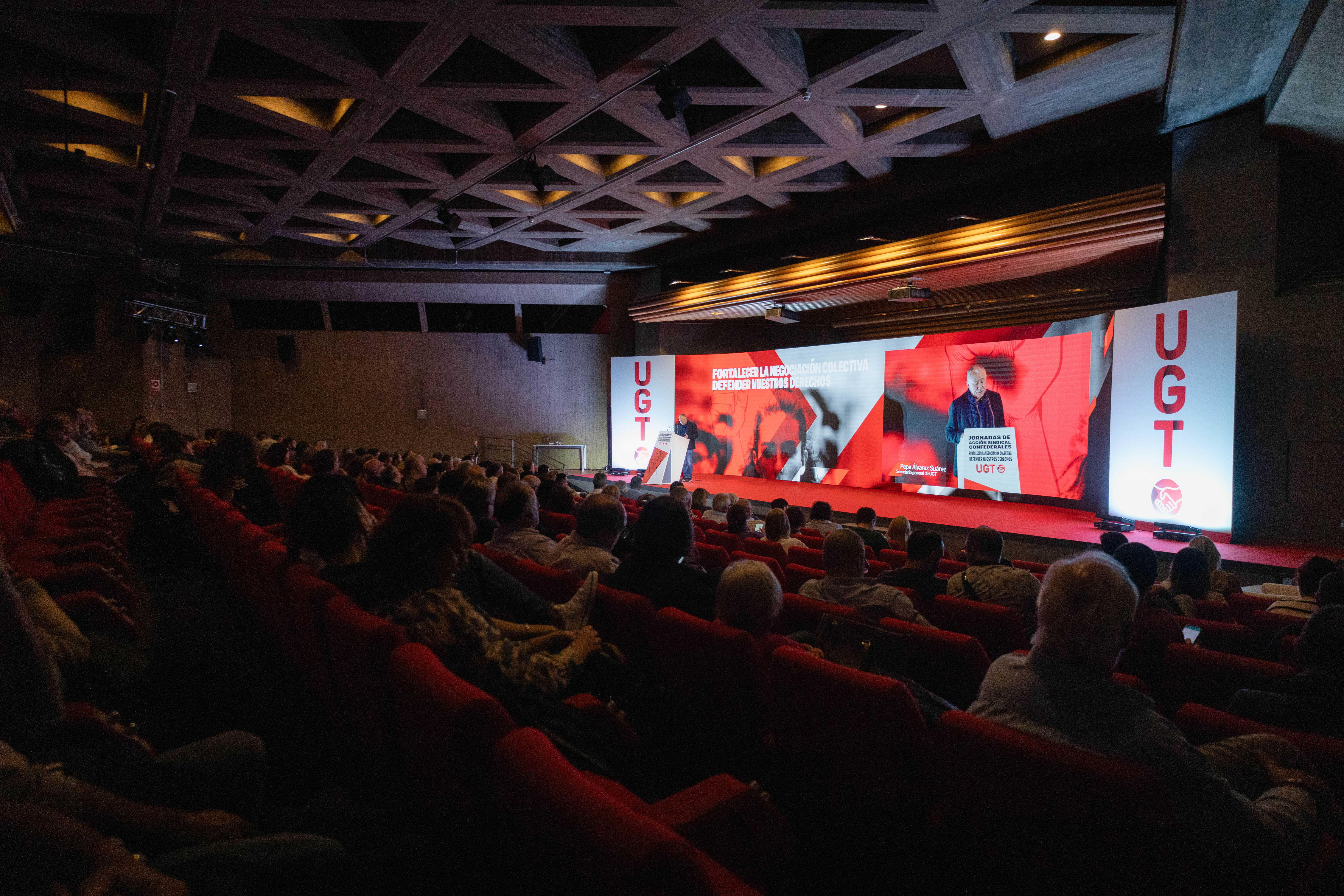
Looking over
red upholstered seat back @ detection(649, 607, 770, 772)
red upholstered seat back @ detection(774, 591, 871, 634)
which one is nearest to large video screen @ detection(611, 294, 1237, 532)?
red upholstered seat back @ detection(774, 591, 871, 634)

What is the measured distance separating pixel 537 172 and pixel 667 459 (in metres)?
6.67

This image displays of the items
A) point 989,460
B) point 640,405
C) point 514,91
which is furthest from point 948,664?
point 640,405

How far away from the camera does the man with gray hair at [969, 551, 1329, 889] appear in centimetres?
130

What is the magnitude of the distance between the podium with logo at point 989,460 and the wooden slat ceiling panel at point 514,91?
3.68 meters

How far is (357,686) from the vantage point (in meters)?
1.75

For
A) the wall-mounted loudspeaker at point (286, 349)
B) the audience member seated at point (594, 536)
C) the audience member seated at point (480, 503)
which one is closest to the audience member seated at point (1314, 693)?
the audience member seated at point (594, 536)

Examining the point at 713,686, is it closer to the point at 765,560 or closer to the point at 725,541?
the point at 765,560

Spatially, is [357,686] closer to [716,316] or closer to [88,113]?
[88,113]

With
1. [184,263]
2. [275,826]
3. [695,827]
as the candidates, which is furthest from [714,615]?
[184,263]

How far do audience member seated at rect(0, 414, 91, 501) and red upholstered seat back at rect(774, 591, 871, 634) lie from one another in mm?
5926

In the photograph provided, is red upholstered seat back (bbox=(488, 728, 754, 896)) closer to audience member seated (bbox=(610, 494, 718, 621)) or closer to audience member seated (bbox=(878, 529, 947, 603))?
audience member seated (bbox=(610, 494, 718, 621))

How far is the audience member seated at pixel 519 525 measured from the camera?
10.7ft

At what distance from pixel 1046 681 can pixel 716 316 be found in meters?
12.0

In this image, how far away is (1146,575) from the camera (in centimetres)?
334
